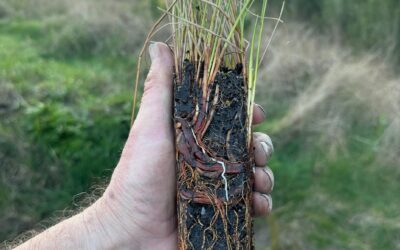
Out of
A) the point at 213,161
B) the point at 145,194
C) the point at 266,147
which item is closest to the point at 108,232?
the point at 145,194

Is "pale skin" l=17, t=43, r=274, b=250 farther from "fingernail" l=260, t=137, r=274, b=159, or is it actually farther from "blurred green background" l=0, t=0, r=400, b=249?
"blurred green background" l=0, t=0, r=400, b=249

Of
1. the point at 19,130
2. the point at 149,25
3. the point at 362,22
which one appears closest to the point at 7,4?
the point at 149,25

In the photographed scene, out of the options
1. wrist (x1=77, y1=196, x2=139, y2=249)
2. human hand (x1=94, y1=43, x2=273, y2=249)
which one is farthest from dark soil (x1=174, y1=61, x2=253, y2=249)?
wrist (x1=77, y1=196, x2=139, y2=249)

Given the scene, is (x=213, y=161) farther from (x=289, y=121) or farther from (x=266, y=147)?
(x=289, y=121)

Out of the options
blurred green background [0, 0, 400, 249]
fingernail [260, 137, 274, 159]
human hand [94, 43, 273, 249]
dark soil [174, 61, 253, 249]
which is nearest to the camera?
dark soil [174, 61, 253, 249]

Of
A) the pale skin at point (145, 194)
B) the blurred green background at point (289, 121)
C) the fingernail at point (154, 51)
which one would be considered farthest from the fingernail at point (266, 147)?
the blurred green background at point (289, 121)

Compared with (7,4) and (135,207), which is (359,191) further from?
(7,4)

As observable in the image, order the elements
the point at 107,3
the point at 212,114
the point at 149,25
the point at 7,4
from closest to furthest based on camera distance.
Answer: the point at 212,114
the point at 149,25
the point at 107,3
the point at 7,4
